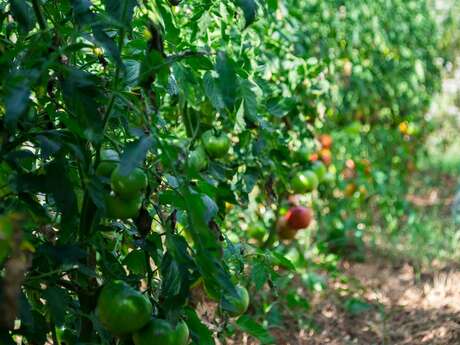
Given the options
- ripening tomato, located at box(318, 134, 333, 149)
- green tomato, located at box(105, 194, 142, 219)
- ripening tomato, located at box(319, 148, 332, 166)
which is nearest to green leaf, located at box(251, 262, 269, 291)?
green tomato, located at box(105, 194, 142, 219)

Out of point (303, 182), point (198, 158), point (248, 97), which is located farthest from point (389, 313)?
point (248, 97)

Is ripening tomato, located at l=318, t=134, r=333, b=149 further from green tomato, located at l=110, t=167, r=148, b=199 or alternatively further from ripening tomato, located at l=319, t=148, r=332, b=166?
green tomato, located at l=110, t=167, r=148, b=199

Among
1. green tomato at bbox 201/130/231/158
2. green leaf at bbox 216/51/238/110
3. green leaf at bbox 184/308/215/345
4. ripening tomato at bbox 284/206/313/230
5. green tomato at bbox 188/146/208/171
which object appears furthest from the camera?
ripening tomato at bbox 284/206/313/230

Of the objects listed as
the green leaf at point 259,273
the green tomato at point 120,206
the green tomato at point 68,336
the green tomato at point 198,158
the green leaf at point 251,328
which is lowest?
the green leaf at point 251,328

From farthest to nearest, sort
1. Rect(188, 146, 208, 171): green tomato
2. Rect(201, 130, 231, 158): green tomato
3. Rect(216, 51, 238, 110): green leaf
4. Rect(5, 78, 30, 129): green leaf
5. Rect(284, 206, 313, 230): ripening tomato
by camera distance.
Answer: Rect(284, 206, 313, 230): ripening tomato < Rect(201, 130, 231, 158): green tomato < Rect(188, 146, 208, 171): green tomato < Rect(216, 51, 238, 110): green leaf < Rect(5, 78, 30, 129): green leaf

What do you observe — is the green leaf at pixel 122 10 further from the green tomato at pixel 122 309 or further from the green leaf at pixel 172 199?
the green tomato at pixel 122 309

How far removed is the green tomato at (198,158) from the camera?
1524mm

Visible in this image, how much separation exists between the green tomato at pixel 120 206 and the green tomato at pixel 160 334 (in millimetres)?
171

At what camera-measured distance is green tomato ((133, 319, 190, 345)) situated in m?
1.11

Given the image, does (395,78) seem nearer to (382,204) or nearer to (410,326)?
(382,204)

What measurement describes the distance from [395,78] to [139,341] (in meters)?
3.31

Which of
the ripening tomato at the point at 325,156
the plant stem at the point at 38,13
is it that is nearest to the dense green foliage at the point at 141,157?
the plant stem at the point at 38,13

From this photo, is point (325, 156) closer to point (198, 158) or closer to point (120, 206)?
point (198, 158)

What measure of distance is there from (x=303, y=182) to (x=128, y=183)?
1359 millimetres
